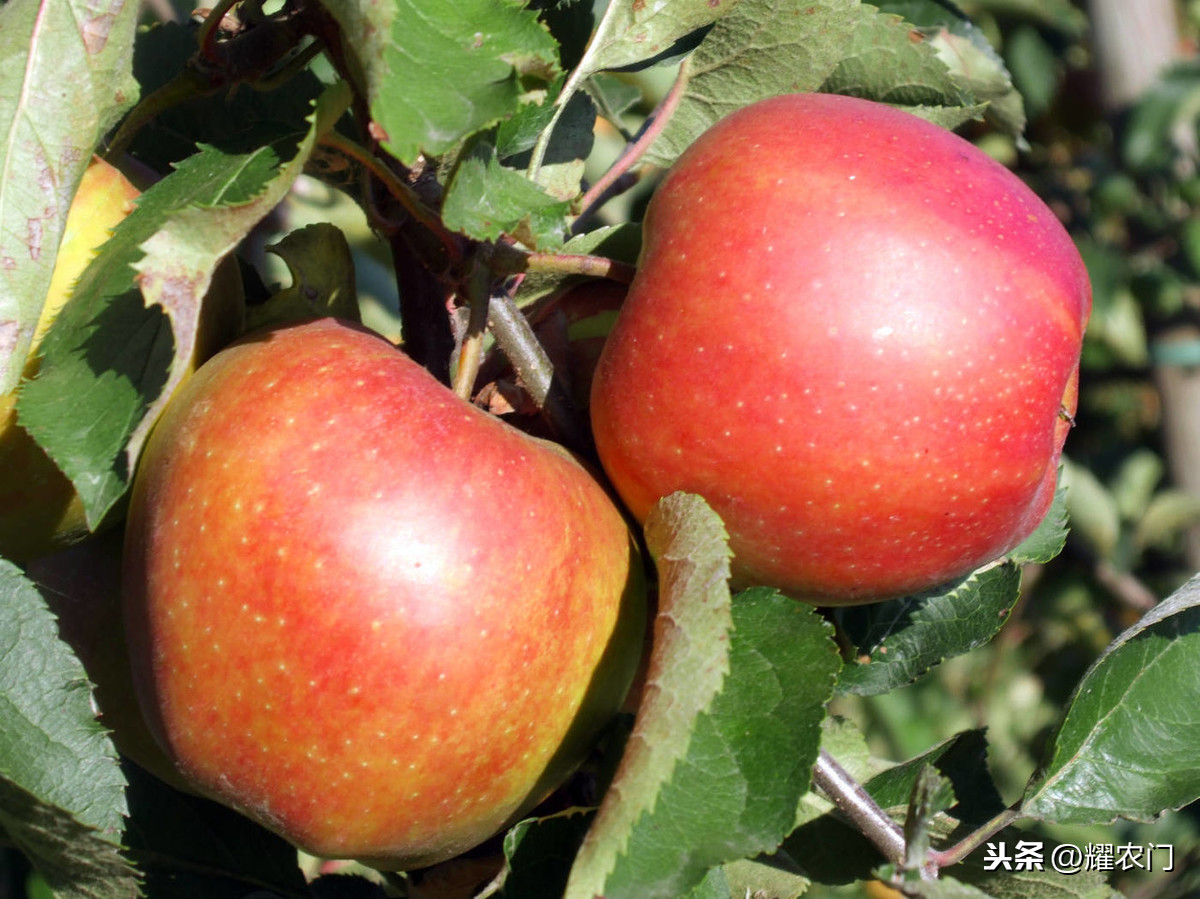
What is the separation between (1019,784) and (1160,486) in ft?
3.61

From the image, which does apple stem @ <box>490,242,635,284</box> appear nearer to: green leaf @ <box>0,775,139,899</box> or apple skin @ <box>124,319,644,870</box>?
apple skin @ <box>124,319,644,870</box>

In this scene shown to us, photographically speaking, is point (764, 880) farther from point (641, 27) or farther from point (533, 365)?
point (641, 27)

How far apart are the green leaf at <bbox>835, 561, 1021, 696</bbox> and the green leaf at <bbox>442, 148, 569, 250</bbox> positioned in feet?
1.35

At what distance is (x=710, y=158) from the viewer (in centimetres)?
67

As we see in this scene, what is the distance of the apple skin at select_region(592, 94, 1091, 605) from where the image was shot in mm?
603

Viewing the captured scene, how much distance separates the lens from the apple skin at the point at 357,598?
58 cm

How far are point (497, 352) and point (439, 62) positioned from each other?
26 cm

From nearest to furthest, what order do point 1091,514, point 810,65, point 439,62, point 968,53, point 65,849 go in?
point 439,62
point 65,849
point 810,65
point 968,53
point 1091,514

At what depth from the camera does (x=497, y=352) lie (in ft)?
2.51

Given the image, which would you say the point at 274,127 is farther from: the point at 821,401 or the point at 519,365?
the point at 821,401

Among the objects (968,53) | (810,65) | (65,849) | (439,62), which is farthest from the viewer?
(968,53)

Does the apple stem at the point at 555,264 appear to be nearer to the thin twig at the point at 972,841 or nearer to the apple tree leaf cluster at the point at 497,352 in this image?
the apple tree leaf cluster at the point at 497,352

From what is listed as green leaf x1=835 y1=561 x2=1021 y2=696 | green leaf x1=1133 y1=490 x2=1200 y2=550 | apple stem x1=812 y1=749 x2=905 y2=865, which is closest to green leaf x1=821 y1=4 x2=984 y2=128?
green leaf x1=835 y1=561 x2=1021 y2=696

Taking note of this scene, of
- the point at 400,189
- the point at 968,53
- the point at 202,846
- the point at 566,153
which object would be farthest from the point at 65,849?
the point at 968,53
